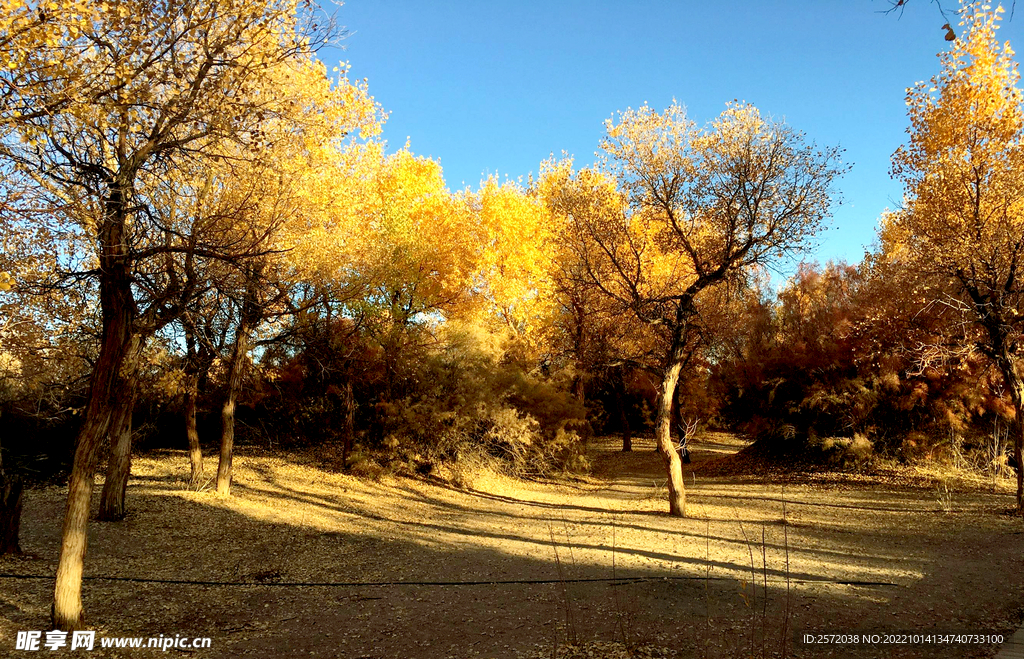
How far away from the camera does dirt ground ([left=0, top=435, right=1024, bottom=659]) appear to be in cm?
520

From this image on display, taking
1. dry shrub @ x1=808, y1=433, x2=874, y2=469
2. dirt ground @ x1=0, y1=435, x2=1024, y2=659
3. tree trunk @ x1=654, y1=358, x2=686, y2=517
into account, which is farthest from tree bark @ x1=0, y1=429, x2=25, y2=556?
dry shrub @ x1=808, y1=433, x2=874, y2=469

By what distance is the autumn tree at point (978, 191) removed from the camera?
9.61 metres

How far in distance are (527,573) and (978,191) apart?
9.54 meters

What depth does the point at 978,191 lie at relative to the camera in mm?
9727

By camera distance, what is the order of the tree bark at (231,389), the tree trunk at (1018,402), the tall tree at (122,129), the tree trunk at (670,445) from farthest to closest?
the tree trunk at (670,445), the tree bark at (231,389), the tree trunk at (1018,402), the tall tree at (122,129)

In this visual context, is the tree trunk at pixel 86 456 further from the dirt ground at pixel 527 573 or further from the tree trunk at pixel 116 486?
the tree trunk at pixel 116 486

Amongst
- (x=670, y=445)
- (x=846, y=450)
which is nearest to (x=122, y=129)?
(x=670, y=445)

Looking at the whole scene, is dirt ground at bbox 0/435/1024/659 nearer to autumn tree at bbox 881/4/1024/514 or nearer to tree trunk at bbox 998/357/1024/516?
tree trunk at bbox 998/357/1024/516

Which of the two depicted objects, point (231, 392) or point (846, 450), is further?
point (846, 450)

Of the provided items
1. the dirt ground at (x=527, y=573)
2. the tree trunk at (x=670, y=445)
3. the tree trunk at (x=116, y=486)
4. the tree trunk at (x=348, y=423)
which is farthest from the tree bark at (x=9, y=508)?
the tree trunk at (x=670, y=445)

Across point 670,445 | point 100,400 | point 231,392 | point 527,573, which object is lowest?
point 527,573

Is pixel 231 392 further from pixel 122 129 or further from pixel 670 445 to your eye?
pixel 670 445

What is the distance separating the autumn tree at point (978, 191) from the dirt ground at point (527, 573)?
11.7 feet

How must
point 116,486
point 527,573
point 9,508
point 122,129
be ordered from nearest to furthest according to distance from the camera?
1. point 122,129
2. point 9,508
3. point 527,573
4. point 116,486
